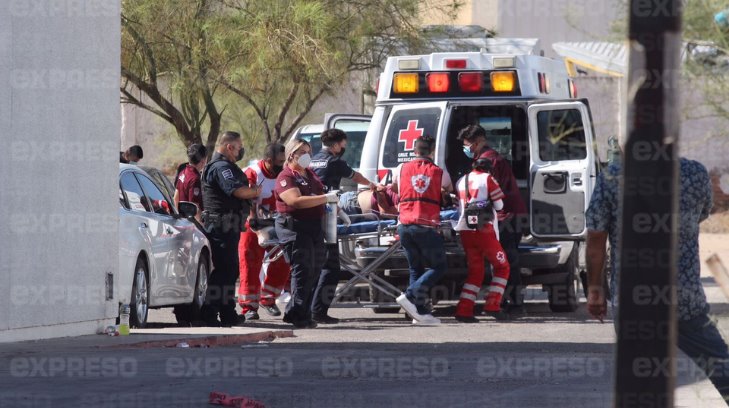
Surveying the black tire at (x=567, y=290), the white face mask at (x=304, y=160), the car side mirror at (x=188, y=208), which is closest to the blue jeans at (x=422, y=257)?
the white face mask at (x=304, y=160)

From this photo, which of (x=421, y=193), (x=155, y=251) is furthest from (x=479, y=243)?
(x=155, y=251)

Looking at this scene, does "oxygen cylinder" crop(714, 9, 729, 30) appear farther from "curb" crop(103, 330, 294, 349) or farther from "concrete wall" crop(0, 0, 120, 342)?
"concrete wall" crop(0, 0, 120, 342)

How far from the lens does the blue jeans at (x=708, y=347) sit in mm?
6375

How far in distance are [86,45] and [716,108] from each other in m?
5.02

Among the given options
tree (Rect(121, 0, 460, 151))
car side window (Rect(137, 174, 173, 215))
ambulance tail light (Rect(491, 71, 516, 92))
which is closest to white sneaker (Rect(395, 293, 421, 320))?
car side window (Rect(137, 174, 173, 215))

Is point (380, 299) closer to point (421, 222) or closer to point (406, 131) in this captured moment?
point (406, 131)

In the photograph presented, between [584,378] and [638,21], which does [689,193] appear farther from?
[584,378]

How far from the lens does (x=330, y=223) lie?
13172 millimetres

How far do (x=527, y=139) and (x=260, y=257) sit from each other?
3232 millimetres

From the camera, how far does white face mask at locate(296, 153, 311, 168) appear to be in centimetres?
1280

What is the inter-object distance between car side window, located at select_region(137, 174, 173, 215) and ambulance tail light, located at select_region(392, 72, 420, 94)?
9.21 ft

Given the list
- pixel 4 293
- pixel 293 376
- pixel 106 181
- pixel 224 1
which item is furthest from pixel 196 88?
pixel 293 376

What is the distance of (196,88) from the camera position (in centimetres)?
2155

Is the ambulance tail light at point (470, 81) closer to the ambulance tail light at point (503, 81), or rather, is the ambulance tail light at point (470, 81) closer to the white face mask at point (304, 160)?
the ambulance tail light at point (503, 81)
